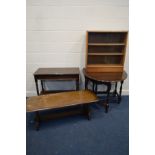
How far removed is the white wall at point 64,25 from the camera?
10.8ft

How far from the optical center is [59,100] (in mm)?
2660

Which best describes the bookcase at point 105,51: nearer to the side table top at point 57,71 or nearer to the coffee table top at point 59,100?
the side table top at point 57,71

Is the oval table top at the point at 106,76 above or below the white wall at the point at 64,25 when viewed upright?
below

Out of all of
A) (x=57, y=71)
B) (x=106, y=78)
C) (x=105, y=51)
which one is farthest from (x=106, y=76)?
(x=57, y=71)

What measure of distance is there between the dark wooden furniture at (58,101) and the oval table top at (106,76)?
0.31 m

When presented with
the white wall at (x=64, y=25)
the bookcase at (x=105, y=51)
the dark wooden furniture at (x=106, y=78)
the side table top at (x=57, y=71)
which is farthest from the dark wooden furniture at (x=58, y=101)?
the white wall at (x=64, y=25)

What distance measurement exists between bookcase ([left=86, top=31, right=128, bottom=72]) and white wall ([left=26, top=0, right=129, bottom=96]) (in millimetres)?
159

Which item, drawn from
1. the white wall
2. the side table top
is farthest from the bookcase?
the side table top

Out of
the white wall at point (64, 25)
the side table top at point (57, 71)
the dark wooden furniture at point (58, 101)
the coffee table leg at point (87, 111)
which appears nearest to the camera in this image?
the dark wooden furniture at point (58, 101)

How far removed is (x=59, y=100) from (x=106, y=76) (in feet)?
3.30

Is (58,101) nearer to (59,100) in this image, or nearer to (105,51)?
(59,100)
